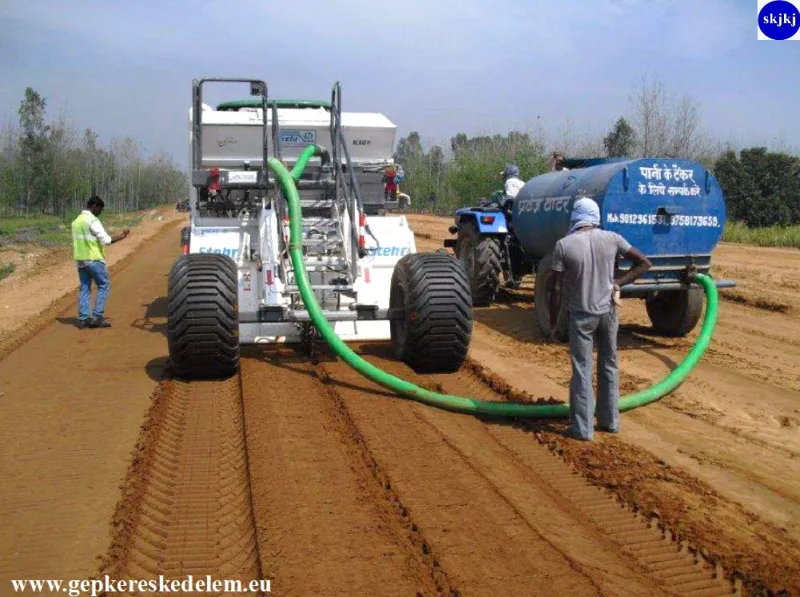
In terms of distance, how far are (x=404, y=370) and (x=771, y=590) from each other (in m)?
4.63

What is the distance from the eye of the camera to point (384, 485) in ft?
16.1

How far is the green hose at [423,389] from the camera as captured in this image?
6422 mm

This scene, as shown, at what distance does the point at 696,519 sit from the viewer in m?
4.51

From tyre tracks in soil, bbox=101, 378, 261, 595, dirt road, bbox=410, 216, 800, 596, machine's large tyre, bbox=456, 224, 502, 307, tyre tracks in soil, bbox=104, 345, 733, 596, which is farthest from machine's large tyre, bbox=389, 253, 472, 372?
machine's large tyre, bbox=456, 224, 502, 307

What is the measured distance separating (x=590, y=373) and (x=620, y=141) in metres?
29.2

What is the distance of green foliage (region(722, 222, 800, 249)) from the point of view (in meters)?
21.3

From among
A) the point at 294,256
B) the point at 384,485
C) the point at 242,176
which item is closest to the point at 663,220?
the point at 294,256

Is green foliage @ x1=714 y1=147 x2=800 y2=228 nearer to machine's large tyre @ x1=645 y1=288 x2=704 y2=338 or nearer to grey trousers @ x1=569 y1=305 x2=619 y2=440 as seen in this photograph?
machine's large tyre @ x1=645 y1=288 x2=704 y2=338

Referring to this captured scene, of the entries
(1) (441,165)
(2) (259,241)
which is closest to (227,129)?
(2) (259,241)

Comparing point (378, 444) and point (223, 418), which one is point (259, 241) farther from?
point (378, 444)

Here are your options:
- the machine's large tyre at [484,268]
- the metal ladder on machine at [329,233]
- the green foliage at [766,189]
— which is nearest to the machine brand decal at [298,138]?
the metal ladder on machine at [329,233]

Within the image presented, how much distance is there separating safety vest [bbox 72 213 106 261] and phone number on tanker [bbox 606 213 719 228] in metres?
6.58

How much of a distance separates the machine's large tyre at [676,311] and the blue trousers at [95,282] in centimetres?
720

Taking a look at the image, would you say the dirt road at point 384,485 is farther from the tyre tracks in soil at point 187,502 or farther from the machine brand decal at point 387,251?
the machine brand decal at point 387,251
